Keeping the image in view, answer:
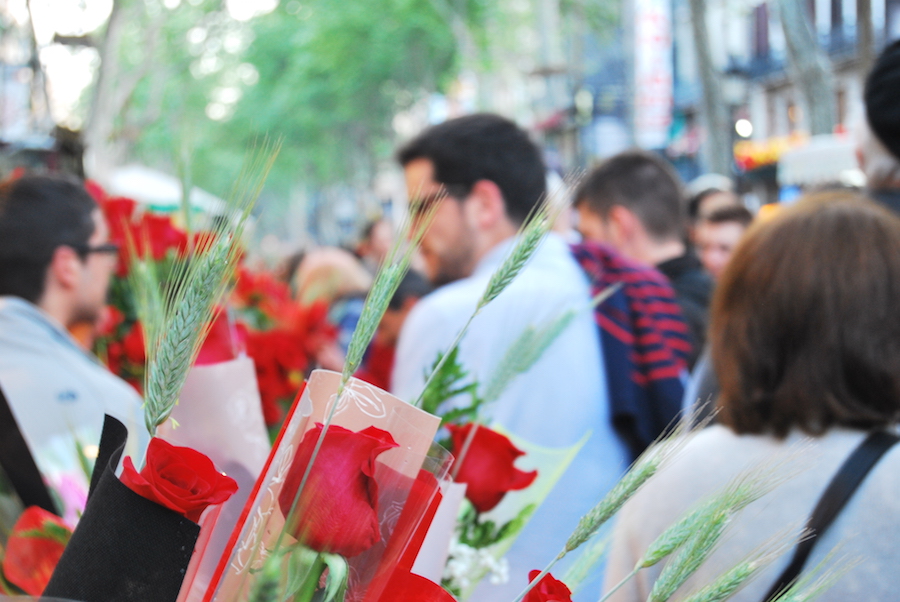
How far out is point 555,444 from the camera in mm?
2189

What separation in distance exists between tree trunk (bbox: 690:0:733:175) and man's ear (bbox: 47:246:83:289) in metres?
12.0

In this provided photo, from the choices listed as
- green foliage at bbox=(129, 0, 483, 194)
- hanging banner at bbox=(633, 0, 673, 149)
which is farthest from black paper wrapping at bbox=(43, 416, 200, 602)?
hanging banner at bbox=(633, 0, 673, 149)

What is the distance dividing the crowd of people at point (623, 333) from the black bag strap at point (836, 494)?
0.04ft

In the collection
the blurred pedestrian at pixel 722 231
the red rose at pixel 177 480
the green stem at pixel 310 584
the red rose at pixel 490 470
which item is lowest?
the blurred pedestrian at pixel 722 231

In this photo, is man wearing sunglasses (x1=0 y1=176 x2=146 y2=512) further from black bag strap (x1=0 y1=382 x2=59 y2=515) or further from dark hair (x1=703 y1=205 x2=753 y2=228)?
dark hair (x1=703 y1=205 x2=753 y2=228)

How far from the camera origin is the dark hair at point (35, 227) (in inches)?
100

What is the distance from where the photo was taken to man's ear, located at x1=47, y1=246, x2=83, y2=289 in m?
2.59

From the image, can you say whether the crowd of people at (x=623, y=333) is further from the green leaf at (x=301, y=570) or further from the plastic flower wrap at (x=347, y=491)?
the green leaf at (x=301, y=570)

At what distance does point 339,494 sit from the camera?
0.64 meters

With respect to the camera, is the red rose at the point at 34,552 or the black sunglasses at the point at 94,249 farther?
the black sunglasses at the point at 94,249

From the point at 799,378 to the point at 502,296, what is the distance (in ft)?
2.83

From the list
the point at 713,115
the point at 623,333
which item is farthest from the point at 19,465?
the point at 713,115

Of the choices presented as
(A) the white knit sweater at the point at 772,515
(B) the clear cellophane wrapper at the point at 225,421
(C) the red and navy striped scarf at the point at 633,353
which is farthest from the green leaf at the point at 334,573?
(C) the red and navy striped scarf at the point at 633,353

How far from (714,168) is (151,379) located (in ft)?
46.6
